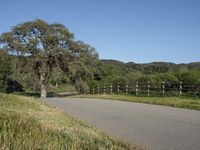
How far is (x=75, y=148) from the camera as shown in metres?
8.27

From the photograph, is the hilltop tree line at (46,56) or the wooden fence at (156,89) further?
the hilltop tree line at (46,56)

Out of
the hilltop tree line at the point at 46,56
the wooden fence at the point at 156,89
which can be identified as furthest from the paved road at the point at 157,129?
the hilltop tree line at the point at 46,56

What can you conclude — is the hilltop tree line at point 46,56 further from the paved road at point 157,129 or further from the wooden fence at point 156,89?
the paved road at point 157,129

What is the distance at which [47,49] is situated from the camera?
5206cm

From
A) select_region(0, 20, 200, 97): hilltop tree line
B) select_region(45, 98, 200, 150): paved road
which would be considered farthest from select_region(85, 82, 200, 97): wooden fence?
select_region(45, 98, 200, 150): paved road

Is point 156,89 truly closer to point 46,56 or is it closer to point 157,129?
point 46,56

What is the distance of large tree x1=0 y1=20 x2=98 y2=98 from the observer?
51.4 meters

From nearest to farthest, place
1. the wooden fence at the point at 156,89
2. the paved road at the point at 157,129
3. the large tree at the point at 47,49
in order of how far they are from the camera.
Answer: the paved road at the point at 157,129 < the wooden fence at the point at 156,89 < the large tree at the point at 47,49

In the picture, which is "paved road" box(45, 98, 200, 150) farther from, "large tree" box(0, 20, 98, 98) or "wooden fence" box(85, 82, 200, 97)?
"large tree" box(0, 20, 98, 98)

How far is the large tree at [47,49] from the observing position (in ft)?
169

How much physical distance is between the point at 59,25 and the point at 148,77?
1296cm

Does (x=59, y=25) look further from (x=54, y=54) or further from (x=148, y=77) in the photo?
(x=148, y=77)

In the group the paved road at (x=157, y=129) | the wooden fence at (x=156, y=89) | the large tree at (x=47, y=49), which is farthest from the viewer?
the large tree at (x=47, y=49)

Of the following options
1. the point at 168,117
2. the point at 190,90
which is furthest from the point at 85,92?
the point at 168,117
